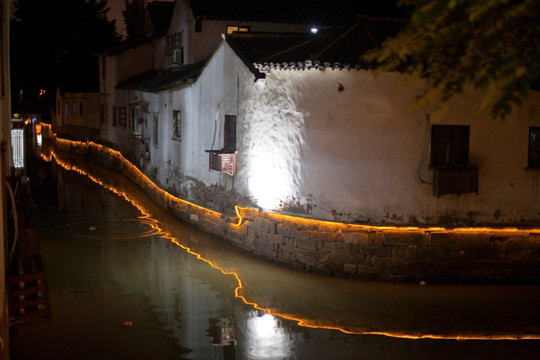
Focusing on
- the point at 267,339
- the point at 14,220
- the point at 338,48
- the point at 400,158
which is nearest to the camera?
the point at 14,220

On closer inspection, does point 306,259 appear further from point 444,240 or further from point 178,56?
point 178,56

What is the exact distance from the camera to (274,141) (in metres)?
17.7

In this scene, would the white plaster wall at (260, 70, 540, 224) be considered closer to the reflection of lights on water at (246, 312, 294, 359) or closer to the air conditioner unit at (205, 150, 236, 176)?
the air conditioner unit at (205, 150, 236, 176)

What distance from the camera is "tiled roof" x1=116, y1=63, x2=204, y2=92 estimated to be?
2472 cm

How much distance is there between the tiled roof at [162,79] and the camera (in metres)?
24.7

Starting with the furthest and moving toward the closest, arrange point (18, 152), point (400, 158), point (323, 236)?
point (323, 236) < point (400, 158) < point (18, 152)

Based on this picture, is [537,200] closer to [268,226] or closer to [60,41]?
[268,226]

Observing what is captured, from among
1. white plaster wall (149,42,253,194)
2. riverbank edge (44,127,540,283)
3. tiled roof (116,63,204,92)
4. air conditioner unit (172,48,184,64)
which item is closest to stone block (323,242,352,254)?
riverbank edge (44,127,540,283)

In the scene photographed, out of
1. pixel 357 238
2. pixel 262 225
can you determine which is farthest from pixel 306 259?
pixel 262 225

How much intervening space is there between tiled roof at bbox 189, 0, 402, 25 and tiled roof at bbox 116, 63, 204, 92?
2.49 meters

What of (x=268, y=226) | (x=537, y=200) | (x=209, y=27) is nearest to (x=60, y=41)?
(x=209, y=27)

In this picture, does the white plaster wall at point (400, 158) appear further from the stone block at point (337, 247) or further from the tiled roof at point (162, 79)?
the tiled roof at point (162, 79)

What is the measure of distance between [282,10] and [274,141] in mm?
13550

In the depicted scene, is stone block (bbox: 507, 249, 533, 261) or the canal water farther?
stone block (bbox: 507, 249, 533, 261)
